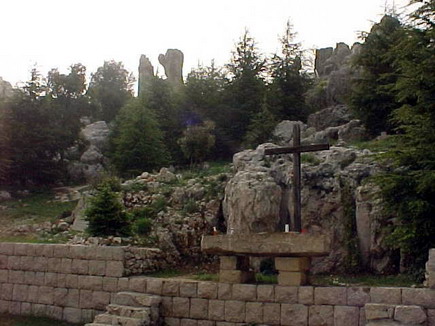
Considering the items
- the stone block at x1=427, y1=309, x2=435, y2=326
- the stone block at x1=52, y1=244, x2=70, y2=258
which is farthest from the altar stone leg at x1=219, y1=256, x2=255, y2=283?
the stone block at x1=52, y1=244, x2=70, y2=258

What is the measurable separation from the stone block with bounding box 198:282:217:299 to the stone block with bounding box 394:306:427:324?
3916 mm

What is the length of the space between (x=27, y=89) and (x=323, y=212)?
2319 cm

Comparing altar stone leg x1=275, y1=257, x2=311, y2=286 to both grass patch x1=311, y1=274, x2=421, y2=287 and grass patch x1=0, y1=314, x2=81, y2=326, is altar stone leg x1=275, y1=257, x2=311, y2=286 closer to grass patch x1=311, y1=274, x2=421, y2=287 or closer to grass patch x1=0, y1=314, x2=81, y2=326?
grass patch x1=311, y1=274, x2=421, y2=287

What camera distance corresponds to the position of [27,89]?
3319 centimetres

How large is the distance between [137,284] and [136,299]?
22.0 inches

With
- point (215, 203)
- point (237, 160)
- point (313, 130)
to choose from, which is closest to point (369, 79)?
point (313, 130)

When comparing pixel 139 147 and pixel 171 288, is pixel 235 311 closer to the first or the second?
pixel 171 288

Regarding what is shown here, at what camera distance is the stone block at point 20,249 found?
1477 centimetres

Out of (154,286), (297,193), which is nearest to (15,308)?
(154,286)

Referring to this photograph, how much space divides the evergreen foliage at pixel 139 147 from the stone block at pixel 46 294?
14973 millimetres

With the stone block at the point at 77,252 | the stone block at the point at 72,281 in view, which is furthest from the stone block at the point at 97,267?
the stone block at the point at 72,281

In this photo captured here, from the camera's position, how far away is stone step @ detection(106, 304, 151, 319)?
11.9 metres

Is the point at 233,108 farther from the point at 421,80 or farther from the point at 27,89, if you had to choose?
the point at 421,80

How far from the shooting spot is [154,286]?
41.6 feet
